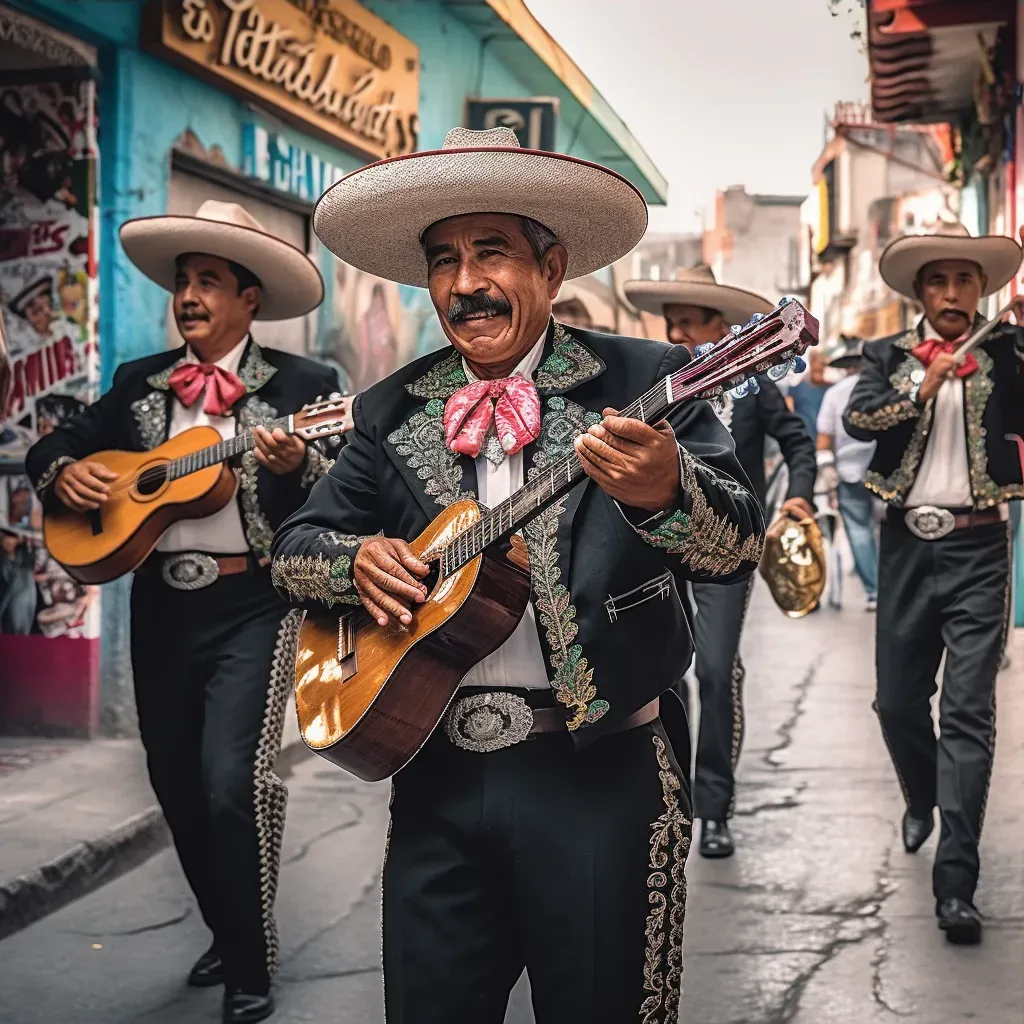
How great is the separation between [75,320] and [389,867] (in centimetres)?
555

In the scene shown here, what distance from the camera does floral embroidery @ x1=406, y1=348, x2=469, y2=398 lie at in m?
2.84

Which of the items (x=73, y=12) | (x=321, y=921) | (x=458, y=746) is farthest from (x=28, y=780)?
(x=458, y=746)

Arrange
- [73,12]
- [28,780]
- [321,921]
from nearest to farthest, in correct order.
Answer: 1. [321,921]
2. [28,780]
3. [73,12]

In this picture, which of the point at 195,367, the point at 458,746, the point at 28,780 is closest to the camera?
the point at 458,746

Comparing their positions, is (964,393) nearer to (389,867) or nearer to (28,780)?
(389,867)

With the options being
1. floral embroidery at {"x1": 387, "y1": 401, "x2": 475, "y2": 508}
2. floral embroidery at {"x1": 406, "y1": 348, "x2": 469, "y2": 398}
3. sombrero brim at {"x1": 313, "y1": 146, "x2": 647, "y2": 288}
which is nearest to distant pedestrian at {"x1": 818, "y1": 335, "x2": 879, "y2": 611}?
sombrero brim at {"x1": 313, "y1": 146, "x2": 647, "y2": 288}

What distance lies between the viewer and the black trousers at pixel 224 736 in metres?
4.21

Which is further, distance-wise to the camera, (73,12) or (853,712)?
(853,712)

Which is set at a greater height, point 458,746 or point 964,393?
point 964,393

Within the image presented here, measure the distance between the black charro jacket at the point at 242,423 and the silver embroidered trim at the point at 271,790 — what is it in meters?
0.31

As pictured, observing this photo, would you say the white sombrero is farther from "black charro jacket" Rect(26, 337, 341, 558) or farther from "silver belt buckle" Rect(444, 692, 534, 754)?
"silver belt buckle" Rect(444, 692, 534, 754)

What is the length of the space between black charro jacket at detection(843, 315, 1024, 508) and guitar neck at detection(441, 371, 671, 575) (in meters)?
3.01

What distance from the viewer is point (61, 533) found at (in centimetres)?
483

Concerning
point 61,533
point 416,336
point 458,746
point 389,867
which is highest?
point 416,336
